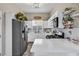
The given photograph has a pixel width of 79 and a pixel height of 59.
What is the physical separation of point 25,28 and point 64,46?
0.63m

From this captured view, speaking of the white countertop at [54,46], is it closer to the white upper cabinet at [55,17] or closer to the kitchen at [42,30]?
the kitchen at [42,30]

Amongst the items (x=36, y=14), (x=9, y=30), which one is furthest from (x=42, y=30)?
(x=9, y=30)

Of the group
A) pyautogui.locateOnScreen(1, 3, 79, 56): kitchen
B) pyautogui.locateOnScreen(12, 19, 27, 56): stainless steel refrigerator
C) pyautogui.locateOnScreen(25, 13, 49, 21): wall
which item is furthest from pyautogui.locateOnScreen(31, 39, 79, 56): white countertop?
pyautogui.locateOnScreen(25, 13, 49, 21): wall

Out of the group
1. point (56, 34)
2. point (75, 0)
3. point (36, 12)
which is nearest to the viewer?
point (75, 0)

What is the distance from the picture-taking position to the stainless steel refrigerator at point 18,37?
152 cm

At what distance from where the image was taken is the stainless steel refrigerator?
5.00ft

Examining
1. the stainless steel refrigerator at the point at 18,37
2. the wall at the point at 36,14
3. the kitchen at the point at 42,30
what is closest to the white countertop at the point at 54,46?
the kitchen at the point at 42,30

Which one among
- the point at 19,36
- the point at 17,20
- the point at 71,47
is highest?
the point at 17,20

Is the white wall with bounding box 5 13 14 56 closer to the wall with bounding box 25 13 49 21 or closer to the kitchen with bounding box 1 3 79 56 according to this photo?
the kitchen with bounding box 1 3 79 56

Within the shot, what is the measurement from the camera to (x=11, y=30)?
1538 mm

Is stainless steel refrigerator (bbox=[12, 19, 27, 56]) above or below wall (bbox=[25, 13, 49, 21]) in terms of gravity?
below

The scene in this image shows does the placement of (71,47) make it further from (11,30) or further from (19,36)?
(11,30)

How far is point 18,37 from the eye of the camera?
1.60 meters

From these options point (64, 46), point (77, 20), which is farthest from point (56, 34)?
point (77, 20)
